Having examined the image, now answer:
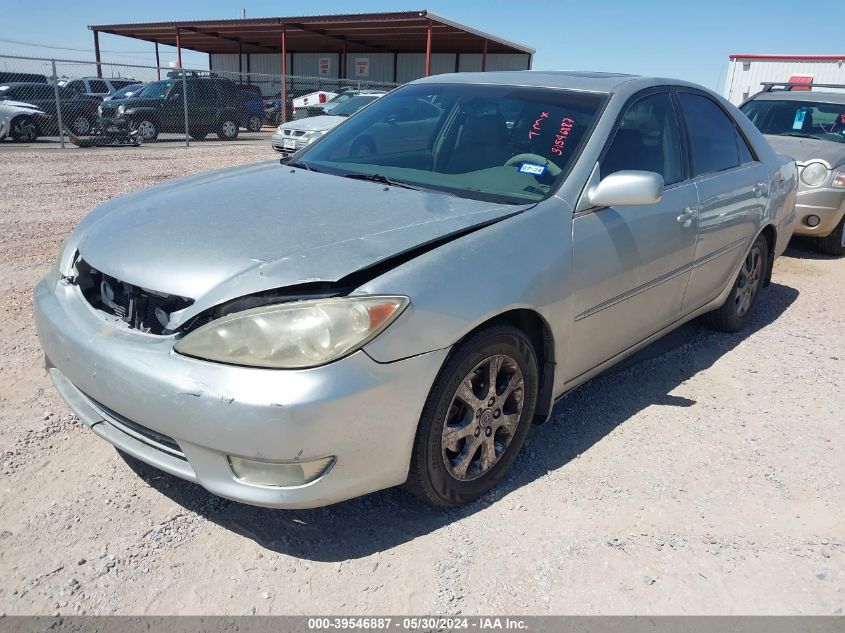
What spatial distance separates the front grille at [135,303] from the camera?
2.26 metres

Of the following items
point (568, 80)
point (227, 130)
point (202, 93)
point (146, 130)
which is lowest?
point (227, 130)

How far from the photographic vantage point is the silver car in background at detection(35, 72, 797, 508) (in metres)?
2.07

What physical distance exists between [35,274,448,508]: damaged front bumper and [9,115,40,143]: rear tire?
1488cm

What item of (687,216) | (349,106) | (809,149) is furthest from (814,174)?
(349,106)

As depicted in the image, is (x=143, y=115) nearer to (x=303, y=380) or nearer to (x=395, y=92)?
(x=395, y=92)

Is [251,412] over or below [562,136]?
below

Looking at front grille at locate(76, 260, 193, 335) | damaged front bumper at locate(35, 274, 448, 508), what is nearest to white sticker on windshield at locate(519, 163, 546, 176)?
damaged front bumper at locate(35, 274, 448, 508)

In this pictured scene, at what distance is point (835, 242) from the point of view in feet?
23.7

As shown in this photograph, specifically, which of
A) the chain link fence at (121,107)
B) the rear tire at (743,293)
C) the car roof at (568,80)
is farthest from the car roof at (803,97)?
the chain link fence at (121,107)

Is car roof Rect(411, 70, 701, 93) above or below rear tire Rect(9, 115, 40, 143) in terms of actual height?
above

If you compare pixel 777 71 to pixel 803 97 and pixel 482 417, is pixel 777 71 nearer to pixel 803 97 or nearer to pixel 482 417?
pixel 803 97

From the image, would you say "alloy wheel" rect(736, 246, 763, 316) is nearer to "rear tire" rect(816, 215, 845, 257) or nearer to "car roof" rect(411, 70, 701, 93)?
"car roof" rect(411, 70, 701, 93)

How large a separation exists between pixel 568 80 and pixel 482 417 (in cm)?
192

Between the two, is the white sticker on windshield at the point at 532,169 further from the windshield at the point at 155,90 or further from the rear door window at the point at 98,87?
the rear door window at the point at 98,87
